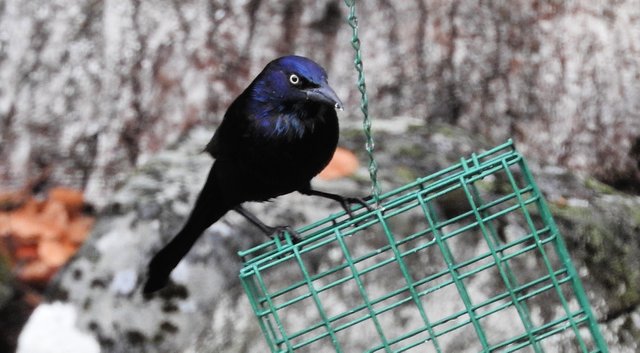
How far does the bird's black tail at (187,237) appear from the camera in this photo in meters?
3.57

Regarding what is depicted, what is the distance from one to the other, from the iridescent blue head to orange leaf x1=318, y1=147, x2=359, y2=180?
3.67 ft

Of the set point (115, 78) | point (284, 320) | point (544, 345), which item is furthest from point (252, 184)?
point (115, 78)

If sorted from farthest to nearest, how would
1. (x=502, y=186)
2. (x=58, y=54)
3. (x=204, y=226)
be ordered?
(x=58, y=54)
(x=502, y=186)
(x=204, y=226)

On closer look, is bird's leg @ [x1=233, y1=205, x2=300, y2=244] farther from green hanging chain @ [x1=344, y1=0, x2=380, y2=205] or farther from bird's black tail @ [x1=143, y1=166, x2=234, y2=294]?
green hanging chain @ [x1=344, y1=0, x2=380, y2=205]

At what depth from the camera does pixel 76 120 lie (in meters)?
5.38

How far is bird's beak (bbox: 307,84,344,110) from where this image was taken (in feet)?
9.70

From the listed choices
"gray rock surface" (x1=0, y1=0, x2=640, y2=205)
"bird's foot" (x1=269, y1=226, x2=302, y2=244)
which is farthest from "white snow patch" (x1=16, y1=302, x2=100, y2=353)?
"gray rock surface" (x1=0, y1=0, x2=640, y2=205)

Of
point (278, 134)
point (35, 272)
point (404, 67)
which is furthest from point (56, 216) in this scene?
point (278, 134)

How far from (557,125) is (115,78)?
2.39 m

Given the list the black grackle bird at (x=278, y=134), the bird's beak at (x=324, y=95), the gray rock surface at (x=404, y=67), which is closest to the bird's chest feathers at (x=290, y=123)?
the black grackle bird at (x=278, y=134)

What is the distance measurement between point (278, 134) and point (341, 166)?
4.17ft

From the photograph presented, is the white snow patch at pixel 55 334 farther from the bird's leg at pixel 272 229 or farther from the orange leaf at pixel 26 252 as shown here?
the orange leaf at pixel 26 252

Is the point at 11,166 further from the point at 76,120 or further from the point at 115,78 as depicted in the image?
the point at 115,78

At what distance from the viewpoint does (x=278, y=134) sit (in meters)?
3.22
